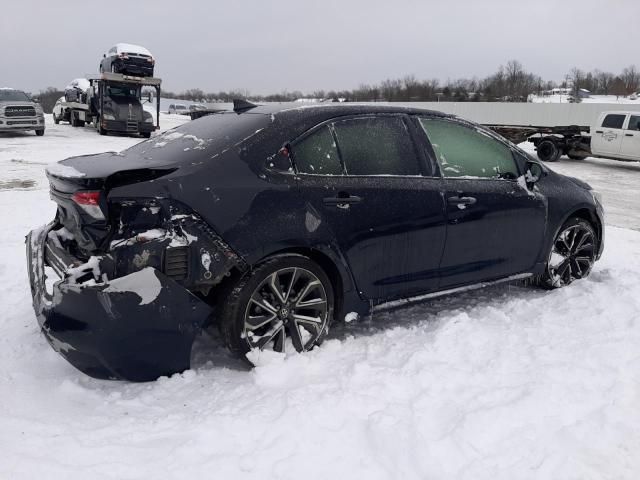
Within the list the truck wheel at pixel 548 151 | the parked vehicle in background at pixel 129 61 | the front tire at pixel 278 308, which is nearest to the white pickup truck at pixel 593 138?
the truck wheel at pixel 548 151

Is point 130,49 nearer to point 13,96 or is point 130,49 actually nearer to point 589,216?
point 13,96

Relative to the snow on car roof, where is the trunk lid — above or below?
below

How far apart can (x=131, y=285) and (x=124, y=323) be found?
0.69 feet

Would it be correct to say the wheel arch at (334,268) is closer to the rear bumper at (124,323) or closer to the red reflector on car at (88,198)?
the rear bumper at (124,323)

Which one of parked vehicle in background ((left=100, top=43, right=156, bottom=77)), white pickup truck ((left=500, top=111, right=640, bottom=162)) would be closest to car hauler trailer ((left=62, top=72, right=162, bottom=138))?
parked vehicle in background ((left=100, top=43, right=156, bottom=77))

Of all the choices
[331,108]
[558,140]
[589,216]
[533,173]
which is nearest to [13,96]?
[558,140]

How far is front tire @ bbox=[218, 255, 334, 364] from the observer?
3332 mm

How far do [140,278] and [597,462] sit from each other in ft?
8.02

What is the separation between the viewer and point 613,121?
1662 centimetres

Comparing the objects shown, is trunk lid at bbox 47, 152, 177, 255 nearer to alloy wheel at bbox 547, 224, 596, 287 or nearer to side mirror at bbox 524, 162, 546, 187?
side mirror at bbox 524, 162, 546, 187

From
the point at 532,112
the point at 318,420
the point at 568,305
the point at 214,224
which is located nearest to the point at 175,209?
the point at 214,224

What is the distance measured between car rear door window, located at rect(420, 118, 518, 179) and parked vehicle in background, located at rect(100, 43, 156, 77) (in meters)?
21.4

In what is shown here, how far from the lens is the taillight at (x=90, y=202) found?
301cm

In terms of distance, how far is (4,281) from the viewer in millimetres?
4863
